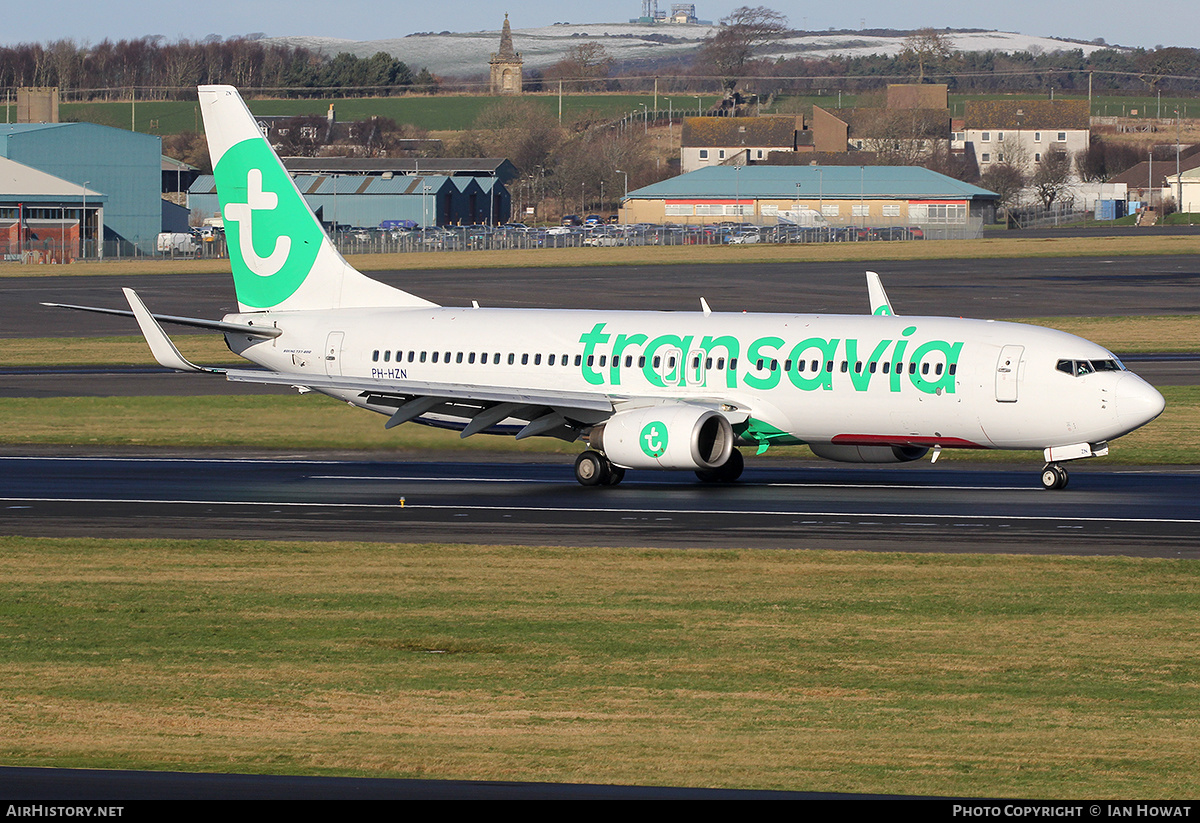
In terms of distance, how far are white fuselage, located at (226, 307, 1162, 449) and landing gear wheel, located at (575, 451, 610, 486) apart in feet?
3.24

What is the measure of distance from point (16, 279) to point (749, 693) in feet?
387

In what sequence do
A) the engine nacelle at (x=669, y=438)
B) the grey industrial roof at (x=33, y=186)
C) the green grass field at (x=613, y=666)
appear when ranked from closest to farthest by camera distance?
the green grass field at (x=613, y=666) < the engine nacelle at (x=669, y=438) < the grey industrial roof at (x=33, y=186)

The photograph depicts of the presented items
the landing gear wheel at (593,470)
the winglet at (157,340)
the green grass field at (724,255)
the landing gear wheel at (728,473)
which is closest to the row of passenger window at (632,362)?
the landing gear wheel at (593,470)

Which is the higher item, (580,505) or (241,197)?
(241,197)

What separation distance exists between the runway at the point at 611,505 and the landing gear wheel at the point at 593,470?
1.44 feet

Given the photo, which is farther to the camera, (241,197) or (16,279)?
(16,279)

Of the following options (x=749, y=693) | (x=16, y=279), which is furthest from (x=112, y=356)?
(x=749, y=693)

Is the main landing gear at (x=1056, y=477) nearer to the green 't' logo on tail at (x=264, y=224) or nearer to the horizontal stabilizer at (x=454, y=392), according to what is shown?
the horizontal stabilizer at (x=454, y=392)

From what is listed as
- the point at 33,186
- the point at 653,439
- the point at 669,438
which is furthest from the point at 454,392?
the point at 33,186

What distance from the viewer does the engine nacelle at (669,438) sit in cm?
3884

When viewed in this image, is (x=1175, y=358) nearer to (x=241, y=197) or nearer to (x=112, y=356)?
(x=241, y=197)

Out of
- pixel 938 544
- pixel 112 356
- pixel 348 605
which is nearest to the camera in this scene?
pixel 348 605

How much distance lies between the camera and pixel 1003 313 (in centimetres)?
9088

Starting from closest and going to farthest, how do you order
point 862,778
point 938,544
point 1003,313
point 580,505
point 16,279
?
point 862,778, point 938,544, point 580,505, point 1003,313, point 16,279
